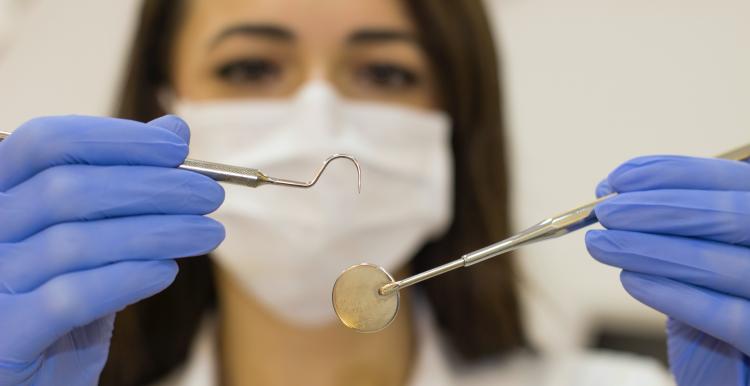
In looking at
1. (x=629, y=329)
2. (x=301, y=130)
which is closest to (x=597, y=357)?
(x=629, y=329)

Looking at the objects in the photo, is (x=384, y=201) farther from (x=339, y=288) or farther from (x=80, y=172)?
(x=80, y=172)

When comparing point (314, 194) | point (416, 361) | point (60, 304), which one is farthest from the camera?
point (416, 361)

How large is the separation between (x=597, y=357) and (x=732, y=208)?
0.79 meters

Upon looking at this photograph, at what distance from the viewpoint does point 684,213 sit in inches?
24.9

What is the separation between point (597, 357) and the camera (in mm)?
1324

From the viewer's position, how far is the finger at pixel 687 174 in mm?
643

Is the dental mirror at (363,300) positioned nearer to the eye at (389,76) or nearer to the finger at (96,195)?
the finger at (96,195)

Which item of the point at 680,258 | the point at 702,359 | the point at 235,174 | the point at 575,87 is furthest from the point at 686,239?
Answer: the point at 575,87

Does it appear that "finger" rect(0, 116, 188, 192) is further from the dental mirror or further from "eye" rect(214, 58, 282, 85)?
"eye" rect(214, 58, 282, 85)

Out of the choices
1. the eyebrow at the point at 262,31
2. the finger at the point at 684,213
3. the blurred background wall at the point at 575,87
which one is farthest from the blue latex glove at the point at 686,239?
the blurred background wall at the point at 575,87

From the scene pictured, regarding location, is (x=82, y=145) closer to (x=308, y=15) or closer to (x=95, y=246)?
(x=95, y=246)

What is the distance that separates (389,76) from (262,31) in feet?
0.79

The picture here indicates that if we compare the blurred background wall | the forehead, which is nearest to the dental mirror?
the forehead

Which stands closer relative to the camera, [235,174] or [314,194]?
[235,174]
